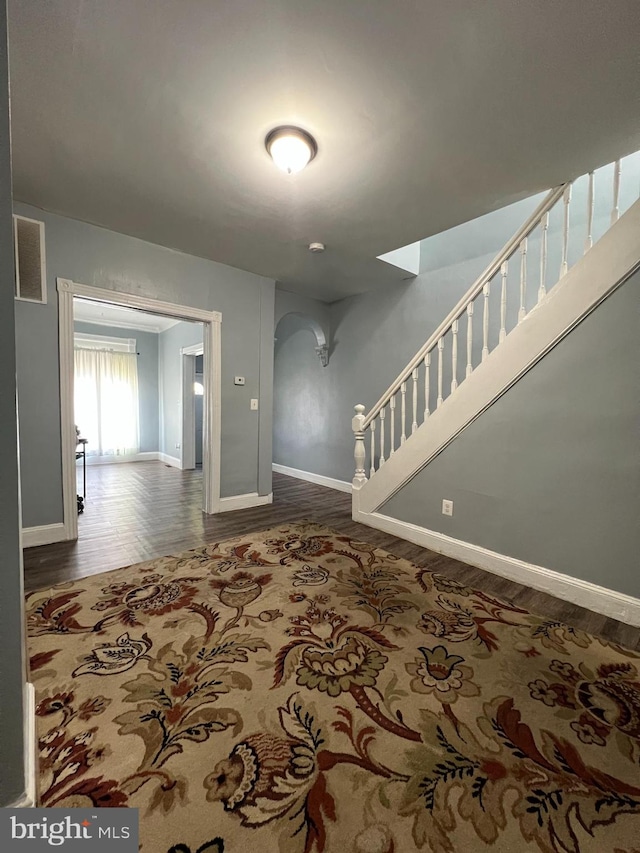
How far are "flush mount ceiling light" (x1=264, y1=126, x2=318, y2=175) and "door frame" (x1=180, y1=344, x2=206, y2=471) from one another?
4.47 m

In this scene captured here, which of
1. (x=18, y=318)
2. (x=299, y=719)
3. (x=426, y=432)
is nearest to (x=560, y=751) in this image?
(x=299, y=719)

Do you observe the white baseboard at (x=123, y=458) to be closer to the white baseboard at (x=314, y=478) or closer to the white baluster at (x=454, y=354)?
the white baseboard at (x=314, y=478)

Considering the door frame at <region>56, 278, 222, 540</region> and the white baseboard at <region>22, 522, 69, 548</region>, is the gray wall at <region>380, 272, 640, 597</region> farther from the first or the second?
the white baseboard at <region>22, 522, 69, 548</region>

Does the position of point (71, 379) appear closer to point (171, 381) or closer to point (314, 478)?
point (314, 478)

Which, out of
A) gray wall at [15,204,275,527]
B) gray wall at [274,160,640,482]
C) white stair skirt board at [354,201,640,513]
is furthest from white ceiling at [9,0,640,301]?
gray wall at [274,160,640,482]

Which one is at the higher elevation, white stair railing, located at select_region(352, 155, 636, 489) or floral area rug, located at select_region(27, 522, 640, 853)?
white stair railing, located at select_region(352, 155, 636, 489)

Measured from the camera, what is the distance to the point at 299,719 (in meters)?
1.28

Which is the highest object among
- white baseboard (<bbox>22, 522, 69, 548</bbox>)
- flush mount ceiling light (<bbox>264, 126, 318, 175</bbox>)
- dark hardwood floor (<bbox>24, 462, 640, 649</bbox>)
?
flush mount ceiling light (<bbox>264, 126, 318, 175</bbox>)

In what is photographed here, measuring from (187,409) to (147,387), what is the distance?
5.18ft

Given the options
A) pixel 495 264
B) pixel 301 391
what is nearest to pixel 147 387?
pixel 301 391

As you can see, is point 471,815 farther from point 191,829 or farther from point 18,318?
point 18,318

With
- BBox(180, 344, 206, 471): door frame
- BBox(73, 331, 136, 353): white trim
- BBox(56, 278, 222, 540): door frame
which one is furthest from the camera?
BBox(73, 331, 136, 353): white trim

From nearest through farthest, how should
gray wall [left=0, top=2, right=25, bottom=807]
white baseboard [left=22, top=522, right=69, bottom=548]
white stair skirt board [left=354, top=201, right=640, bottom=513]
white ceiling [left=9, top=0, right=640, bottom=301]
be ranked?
1. gray wall [left=0, top=2, right=25, bottom=807]
2. white ceiling [left=9, top=0, right=640, bottom=301]
3. white stair skirt board [left=354, top=201, right=640, bottom=513]
4. white baseboard [left=22, top=522, right=69, bottom=548]

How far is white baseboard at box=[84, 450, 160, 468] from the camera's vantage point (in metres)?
6.49
